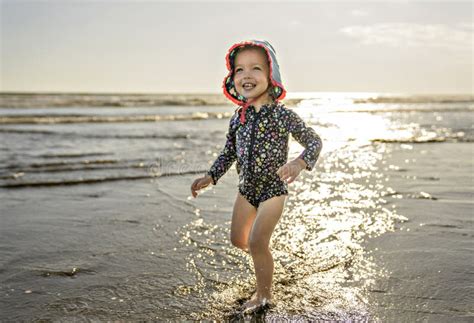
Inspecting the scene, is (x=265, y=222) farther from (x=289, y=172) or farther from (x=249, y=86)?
(x=249, y=86)

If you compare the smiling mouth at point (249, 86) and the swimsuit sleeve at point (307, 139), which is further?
the smiling mouth at point (249, 86)

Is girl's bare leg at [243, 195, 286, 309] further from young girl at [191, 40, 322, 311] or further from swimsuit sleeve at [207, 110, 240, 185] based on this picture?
swimsuit sleeve at [207, 110, 240, 185]

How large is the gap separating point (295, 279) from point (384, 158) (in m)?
6.52

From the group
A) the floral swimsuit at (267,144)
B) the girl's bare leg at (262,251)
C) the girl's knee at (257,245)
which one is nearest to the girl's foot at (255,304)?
the girl's bare leg at (262,251)

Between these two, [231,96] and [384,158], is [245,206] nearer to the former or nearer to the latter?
[231,96]

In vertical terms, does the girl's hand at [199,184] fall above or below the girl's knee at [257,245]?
above

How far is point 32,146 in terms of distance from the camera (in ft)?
36.9

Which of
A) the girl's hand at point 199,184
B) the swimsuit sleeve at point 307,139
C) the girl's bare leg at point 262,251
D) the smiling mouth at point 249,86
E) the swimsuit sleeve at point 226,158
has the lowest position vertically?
the girl's bare leg at point 262,251

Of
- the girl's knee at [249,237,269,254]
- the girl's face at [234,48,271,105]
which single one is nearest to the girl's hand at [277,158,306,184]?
the girl's knee at [249,237,269,254]

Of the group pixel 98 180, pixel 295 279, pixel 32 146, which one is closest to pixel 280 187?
pixel 295 279

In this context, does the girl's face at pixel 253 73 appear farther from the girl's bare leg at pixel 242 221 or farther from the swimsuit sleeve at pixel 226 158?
the girl's bare leg at pixel 242 221

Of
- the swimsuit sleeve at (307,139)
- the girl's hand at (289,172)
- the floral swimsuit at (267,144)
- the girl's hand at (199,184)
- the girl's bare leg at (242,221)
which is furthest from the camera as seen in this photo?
the girl's hand at (199,184)

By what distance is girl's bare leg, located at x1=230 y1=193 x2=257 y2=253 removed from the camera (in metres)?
3.51

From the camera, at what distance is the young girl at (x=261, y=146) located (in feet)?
10.6
